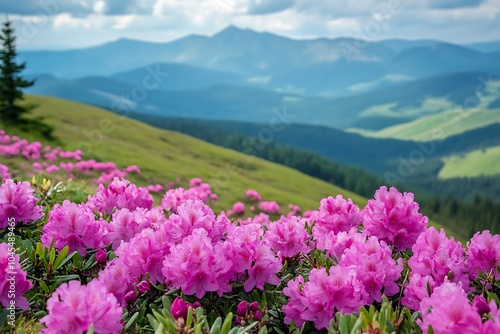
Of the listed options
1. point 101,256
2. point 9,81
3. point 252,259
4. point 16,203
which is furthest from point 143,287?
point 9,81

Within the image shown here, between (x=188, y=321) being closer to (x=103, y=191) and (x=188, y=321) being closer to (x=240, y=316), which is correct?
(x=240, y=316)

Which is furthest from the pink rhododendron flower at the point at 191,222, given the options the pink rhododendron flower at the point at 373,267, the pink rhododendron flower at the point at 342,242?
the pink rhododendron flower at the point at 373,267

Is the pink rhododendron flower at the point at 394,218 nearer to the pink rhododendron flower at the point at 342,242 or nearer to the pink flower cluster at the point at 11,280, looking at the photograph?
the pink rhododendron flower at the point at 342,242

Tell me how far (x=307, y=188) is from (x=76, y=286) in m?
83.2

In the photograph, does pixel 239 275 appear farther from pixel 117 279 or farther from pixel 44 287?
pixel 44 287

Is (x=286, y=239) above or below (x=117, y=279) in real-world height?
above

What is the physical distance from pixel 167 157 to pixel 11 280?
6587 centimetres

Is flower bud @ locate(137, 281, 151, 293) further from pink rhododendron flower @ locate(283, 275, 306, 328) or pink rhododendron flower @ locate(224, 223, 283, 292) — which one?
pink rhododendron flower @ locate(283, 275, 306, 328)

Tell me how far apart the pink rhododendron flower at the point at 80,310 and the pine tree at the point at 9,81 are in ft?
146

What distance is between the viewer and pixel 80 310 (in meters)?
3.38

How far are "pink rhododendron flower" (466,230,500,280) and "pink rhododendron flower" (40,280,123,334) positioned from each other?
3.27 metres

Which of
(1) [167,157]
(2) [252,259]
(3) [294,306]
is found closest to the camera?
(3) [294,306]

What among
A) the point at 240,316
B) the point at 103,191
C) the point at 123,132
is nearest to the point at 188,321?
the point at 240,316

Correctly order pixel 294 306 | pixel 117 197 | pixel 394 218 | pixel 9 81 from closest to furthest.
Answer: pixel 294 306
pixel 394 218
pixel 117 197
pixel 9 81
